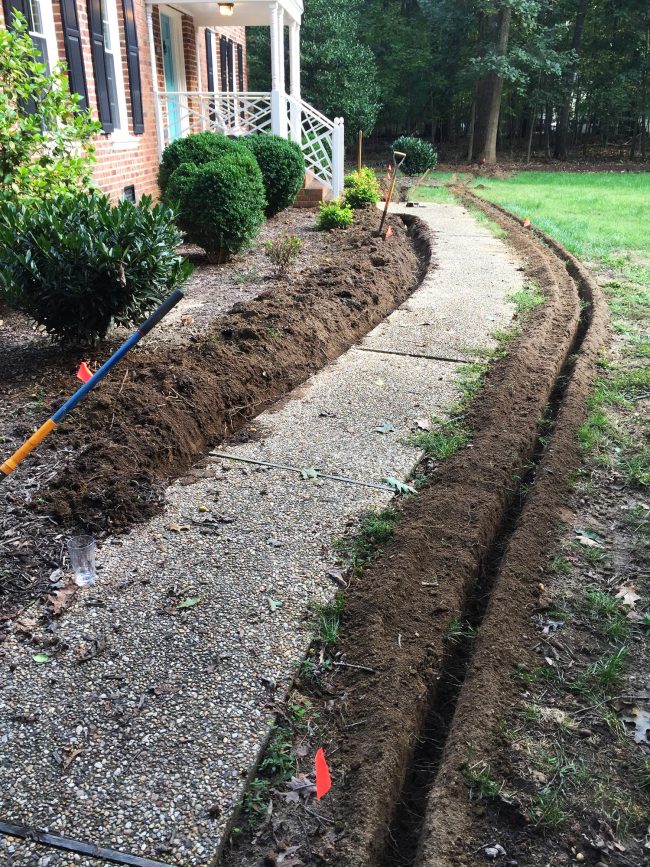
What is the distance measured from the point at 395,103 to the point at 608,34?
8609mm

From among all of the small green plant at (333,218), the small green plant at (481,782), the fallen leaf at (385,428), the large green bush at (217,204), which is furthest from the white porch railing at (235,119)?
the small green plant at (481,782)

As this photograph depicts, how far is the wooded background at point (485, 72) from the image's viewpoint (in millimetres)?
24156

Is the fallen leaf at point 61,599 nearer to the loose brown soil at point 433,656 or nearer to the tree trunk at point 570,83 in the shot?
the loose brown soil at point 433,656

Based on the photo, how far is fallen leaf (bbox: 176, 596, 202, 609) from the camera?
112 inches

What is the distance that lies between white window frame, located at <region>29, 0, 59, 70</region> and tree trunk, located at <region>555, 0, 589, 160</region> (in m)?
23.0

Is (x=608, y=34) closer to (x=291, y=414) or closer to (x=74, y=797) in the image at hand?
(x=291, y=414)

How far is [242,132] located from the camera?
534 inches

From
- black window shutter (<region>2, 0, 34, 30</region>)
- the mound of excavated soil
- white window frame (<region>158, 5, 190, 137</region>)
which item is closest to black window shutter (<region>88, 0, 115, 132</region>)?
black window shutter (<region>2, 0, 34, 30</region>)

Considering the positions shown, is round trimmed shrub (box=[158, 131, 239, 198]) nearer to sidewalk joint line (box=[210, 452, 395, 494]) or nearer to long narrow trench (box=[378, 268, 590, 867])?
sidewalk joint line (box=[210, 452, 395, 494])

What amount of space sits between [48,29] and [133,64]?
9.08 ft

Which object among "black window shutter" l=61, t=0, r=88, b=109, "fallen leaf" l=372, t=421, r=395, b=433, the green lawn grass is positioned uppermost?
"black window shutter" l=61, t=0, r=88, b=109

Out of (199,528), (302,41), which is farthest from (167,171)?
(302,41)

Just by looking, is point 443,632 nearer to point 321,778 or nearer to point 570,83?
point 321,778

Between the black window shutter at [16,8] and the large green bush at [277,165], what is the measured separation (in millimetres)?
3755
